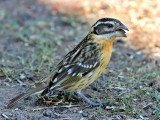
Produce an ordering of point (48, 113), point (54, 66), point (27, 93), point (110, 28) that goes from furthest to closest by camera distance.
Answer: point (54, 66)
point (110, 28)
point (27, 93)
point (48, 113)

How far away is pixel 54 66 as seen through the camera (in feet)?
23.5

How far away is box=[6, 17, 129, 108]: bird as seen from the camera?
5.56 metres

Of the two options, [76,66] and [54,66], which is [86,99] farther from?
[54,66]

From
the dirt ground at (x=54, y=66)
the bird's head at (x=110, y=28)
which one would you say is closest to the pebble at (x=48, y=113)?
the dirt ground at (x=54, y=66)

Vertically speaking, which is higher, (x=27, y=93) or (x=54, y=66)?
(x=54, y=66)

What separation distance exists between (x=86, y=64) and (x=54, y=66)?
1649 millimetres

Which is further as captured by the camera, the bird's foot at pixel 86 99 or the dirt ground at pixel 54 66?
the bird's foot at pixel 86 99

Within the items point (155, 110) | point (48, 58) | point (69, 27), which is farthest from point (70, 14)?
point (155, 110)

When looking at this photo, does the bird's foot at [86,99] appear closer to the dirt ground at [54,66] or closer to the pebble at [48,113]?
the dirt ground at [54,66]

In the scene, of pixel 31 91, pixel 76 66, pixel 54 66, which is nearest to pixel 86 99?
pixel 76 66

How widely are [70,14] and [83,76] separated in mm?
4992

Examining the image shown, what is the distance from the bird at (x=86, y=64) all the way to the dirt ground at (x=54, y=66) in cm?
35

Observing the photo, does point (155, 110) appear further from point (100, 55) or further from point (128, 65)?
point (128, 65)

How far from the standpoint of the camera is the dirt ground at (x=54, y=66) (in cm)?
544
